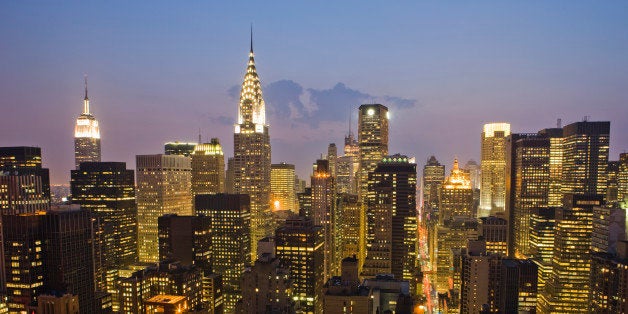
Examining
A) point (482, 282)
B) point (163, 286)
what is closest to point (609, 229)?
point (482, 282)

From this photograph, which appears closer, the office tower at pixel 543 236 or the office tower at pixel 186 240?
the office tower at pixel 186 240

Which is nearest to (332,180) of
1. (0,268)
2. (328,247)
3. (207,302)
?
(328,247)

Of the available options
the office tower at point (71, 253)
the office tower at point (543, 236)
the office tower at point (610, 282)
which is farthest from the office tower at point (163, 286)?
the office tower at point (543, 236)

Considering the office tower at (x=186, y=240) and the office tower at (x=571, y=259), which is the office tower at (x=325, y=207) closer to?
the office tower at (x=186, y=240)

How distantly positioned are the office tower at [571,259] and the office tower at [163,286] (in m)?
110

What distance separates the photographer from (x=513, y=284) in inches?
5049

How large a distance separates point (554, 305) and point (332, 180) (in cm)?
8631

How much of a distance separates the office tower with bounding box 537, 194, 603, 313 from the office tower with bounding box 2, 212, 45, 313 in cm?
14664

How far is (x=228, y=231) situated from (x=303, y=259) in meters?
53.7

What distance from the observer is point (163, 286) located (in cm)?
11188

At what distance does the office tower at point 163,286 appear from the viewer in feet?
363

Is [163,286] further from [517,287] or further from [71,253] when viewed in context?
[517,287]

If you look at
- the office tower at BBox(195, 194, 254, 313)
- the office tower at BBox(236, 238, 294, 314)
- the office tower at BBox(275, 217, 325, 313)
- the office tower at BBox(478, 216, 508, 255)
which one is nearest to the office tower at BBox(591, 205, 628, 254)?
the office tower at BBox(478, 216, 508, 255)

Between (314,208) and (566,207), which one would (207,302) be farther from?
(566,207)
